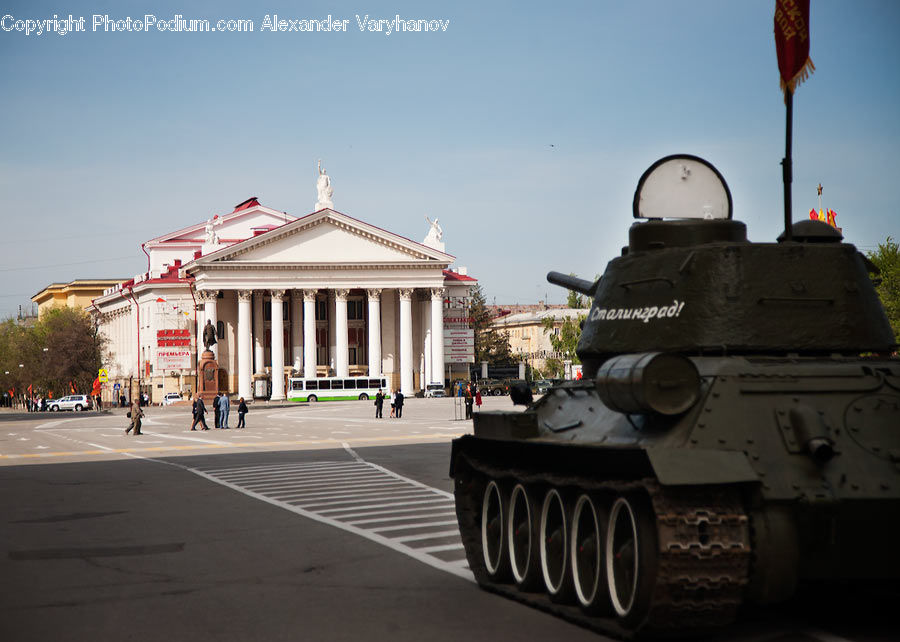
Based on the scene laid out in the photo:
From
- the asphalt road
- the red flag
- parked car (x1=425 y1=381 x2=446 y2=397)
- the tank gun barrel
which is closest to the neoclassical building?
parked car (x1=425 y1=381 x2=446 y2=397)

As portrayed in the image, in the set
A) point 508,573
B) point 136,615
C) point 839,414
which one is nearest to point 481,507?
point 508,573

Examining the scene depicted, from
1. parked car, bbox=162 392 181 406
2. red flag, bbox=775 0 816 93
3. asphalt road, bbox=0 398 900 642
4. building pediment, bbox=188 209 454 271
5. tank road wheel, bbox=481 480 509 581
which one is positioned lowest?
asphalt road, bbox=0 398 900 642

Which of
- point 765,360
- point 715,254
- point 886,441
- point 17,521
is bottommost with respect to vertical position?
point 17,521

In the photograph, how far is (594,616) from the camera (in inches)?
325

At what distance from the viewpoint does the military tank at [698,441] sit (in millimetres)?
7191

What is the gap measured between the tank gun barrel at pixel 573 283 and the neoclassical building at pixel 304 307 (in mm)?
84345

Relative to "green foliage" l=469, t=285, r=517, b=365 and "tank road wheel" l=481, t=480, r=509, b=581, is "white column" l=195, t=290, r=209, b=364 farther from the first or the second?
"tank road wheel" l=481, t=480, r=509, b=581

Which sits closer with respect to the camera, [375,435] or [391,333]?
[375,435]

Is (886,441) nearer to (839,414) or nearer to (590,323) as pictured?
(839,414)

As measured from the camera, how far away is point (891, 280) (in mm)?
54969

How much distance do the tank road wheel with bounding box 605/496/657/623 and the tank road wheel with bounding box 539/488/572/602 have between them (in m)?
0.82

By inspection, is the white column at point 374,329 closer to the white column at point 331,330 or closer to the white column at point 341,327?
the white column at point 341,327

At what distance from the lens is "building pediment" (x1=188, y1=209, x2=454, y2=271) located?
9994 cm

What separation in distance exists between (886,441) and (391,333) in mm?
100548
